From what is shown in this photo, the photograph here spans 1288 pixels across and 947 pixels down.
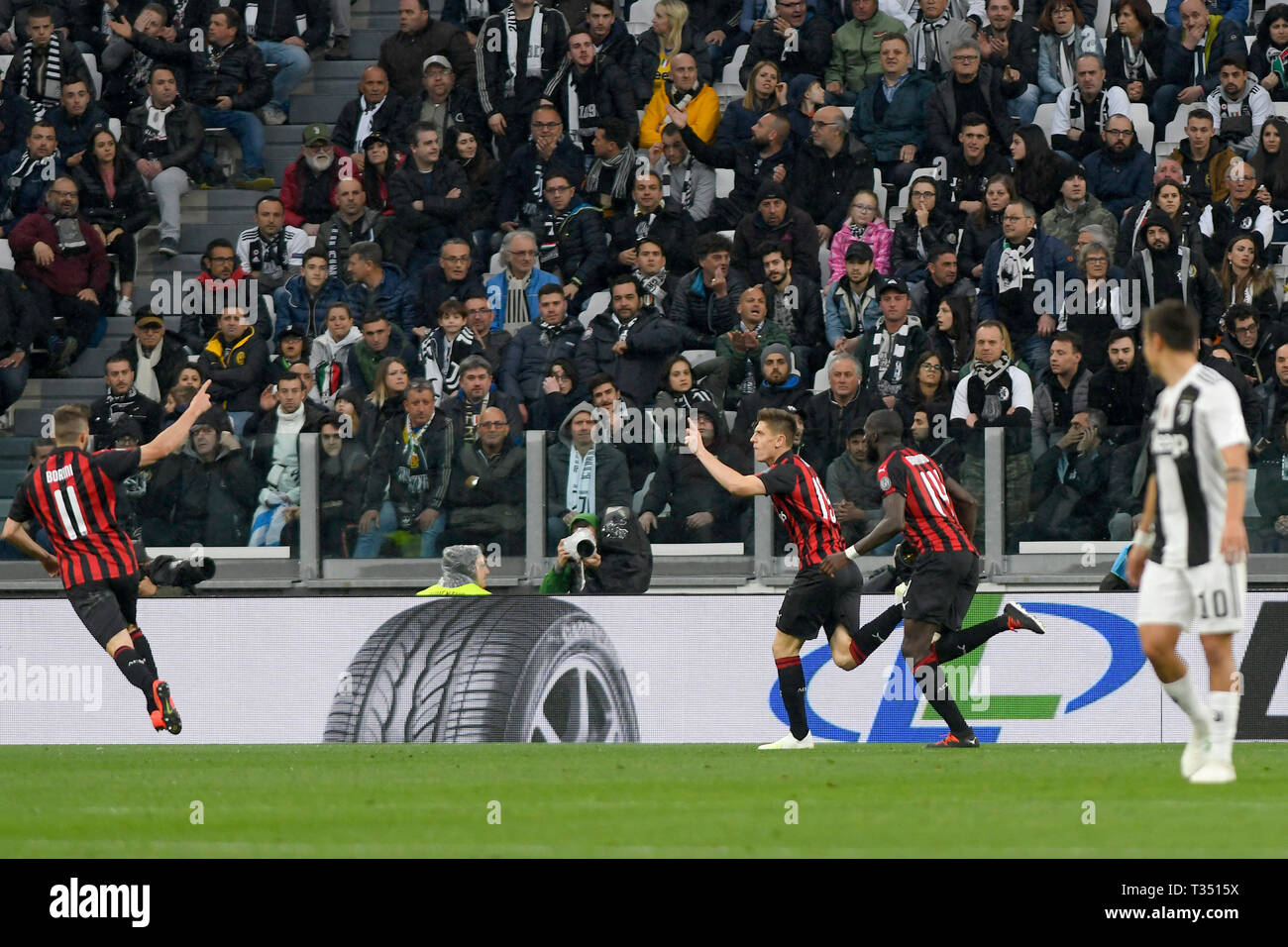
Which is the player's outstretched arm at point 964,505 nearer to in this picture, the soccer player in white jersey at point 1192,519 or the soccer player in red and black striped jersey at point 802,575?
the soccer player in red and black striped jersey at point 802,575

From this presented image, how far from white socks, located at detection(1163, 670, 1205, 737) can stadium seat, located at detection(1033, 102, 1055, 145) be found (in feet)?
37.6

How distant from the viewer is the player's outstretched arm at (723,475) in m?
11.3

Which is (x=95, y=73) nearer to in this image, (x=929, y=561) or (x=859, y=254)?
(x=859, y=254)

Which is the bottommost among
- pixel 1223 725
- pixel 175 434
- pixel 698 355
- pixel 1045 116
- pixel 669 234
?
pixel 1223 725

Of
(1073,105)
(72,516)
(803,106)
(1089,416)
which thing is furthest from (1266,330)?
(72,516)

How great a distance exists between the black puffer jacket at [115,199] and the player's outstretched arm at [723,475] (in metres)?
10.2

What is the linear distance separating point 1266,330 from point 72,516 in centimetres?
937

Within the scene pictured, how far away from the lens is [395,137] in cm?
1989

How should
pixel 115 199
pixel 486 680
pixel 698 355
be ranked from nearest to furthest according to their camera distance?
pixel 486 680
pixel 698 355
pixel 115 199

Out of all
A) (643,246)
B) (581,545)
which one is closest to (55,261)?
(643,246)

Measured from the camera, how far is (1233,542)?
25.1 ft

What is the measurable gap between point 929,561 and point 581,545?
341 cm

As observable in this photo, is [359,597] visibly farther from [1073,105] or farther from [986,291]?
[1073,105]

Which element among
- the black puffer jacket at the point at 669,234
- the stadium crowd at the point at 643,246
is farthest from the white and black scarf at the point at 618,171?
the black puffer jacket at the point at 669,234
